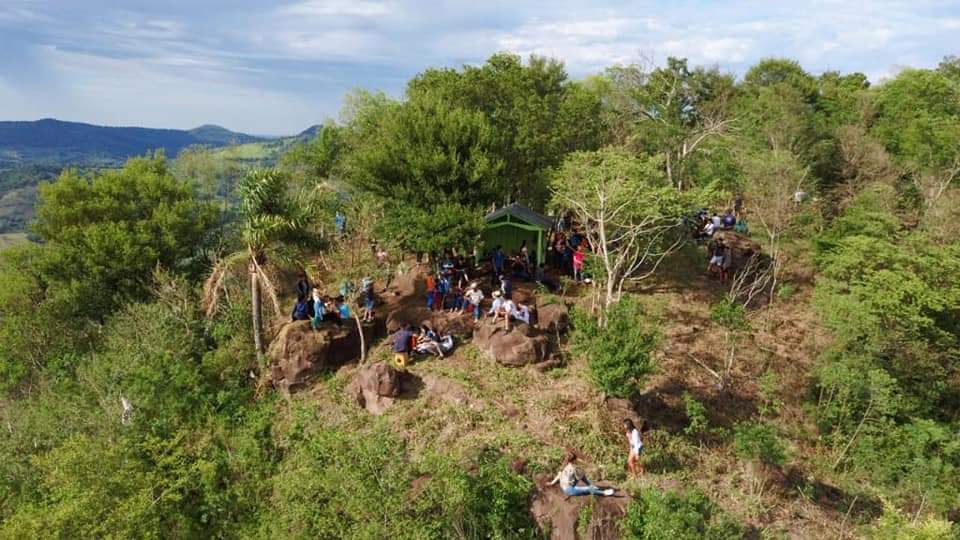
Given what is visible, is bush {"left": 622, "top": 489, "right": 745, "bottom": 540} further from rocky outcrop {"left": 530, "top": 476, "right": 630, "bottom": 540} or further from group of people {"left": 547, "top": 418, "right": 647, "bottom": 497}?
group of people {"left": 547, "top": 418, "right": 647, "bottom": 497}

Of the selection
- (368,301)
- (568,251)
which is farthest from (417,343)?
(568,251)

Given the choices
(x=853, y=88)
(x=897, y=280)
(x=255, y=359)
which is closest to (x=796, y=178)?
(x=897, y=280)

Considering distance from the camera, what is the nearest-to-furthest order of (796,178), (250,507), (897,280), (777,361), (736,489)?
(736,489) < (250,507) < (897,280) < (777,361) < (796,178)

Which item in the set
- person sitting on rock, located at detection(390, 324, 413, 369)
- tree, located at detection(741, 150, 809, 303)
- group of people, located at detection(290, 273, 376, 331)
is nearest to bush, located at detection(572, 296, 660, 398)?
person sitting on rock, located at detection(390, 324, 413, 369)

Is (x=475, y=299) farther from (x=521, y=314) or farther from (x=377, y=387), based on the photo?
(x=377, y=387)

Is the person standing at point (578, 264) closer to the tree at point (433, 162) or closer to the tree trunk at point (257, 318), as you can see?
the tree at point (433, 162)

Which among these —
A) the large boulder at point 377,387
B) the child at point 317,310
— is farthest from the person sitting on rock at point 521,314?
the child at point 317,310

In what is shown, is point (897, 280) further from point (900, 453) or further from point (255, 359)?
point (255, 359)
